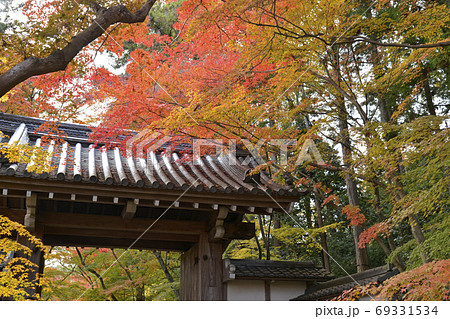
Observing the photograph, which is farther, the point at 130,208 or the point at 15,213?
the point at 15,213

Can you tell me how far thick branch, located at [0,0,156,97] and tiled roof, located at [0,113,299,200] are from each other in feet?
4.25

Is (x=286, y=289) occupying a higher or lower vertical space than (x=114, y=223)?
lower

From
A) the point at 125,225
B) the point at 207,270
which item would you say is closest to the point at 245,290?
the point at 207,270

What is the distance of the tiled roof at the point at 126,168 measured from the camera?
5.23 m

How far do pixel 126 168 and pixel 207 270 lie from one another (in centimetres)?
203

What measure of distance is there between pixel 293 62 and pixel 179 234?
340cm

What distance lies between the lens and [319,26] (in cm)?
600

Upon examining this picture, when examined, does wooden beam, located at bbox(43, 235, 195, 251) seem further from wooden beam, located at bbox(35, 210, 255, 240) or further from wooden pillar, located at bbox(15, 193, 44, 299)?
wooden pillar, located at bbox(15, 193, 44, 299)

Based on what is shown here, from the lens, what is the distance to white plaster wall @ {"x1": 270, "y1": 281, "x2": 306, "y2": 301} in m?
7.06

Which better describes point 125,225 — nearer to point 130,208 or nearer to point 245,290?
point 130,208

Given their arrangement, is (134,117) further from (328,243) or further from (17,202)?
(328,243)

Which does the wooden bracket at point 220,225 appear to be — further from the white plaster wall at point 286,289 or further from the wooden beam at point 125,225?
the white plaster wall at point 286,289

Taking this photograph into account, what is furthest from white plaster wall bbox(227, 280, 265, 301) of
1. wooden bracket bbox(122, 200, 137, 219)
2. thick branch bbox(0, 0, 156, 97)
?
thick branch bbox(0, 0, 156, 97)

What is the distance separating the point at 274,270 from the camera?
7.15 m
